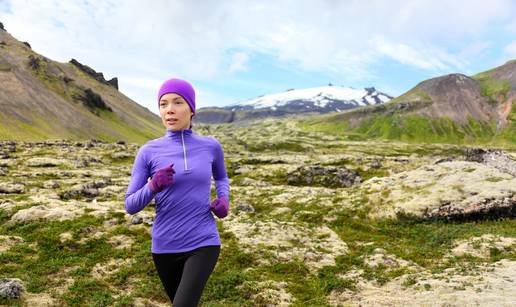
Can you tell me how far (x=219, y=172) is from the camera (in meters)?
8.09

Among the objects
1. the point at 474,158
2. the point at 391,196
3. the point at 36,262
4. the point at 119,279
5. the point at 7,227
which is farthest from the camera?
the point at 474,158

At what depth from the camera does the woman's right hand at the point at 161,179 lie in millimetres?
6402

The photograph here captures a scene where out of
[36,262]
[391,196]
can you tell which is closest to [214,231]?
[36,262]

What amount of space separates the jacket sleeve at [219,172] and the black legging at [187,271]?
1311mm

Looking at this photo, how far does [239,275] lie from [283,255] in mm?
4299

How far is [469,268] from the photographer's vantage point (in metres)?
17.5

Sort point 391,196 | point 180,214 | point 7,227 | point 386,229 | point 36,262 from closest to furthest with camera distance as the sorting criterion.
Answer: point 180,214
point 36,262
point 7,227
point 386,229
point 391,196

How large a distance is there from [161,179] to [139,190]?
26.9 inches

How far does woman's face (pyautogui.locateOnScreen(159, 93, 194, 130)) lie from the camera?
721cm

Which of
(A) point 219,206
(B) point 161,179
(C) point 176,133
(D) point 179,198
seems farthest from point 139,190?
(A) point 219,206

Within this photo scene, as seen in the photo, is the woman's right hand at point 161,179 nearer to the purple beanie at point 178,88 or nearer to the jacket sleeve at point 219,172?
the jacket sleeve at point 219,172

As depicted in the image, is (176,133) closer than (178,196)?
No

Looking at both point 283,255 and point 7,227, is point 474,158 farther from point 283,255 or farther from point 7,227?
point 7,227

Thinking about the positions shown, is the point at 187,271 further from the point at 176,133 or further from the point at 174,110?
the point at 174,110
